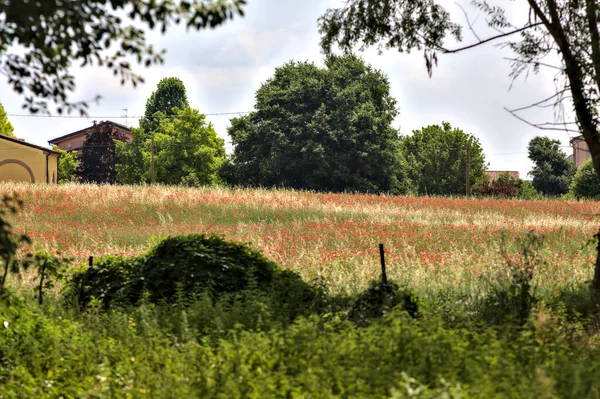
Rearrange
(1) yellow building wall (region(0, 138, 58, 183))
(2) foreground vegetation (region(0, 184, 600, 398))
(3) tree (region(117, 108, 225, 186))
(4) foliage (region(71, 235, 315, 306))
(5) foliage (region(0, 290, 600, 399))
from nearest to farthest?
1. (5) foliage (region(0, 290, 600, 399))
2. (2) foreground vegetation (region(0, 184, 600, 398))
3. (4) foliage (region(71, 235, 315, 306))
4. (1) yellow building wall (region(0, 138, 58, 183))
5. (3) tree (region(117, 108, 225, 186))

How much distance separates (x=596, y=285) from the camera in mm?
9516

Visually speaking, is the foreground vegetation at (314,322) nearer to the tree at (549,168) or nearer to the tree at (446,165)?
the tree at (446,165)

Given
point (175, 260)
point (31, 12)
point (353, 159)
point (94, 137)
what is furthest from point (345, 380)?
point (94, 137)

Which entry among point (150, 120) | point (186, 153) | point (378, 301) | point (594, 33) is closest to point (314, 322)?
point (378, 301)

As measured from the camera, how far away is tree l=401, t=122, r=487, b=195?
58219 millimetres

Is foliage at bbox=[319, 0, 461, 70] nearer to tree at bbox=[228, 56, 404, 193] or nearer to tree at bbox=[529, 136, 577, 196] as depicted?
tree at bbox=[228, 56, 404, 193]

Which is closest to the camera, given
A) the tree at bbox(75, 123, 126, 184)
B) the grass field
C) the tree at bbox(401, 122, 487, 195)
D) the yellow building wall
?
the grass field

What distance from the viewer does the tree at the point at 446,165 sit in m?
58.2

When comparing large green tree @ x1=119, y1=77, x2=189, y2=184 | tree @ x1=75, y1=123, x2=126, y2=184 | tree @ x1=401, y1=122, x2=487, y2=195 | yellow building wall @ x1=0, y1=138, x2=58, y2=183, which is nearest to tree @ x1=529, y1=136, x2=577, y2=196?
tree @ x1=401, y1=122, x2=487, y2=195

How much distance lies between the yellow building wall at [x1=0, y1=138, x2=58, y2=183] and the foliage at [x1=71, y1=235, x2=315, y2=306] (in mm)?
36747

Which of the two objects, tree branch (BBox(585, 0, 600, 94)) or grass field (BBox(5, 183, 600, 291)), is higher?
tree branch (BBox(585, 0, 600, 94))

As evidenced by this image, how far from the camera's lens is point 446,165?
5881 cm

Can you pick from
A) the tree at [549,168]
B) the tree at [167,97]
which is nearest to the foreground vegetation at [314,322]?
the tree at [167,97]

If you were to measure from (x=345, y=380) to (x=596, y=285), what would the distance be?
615cm
